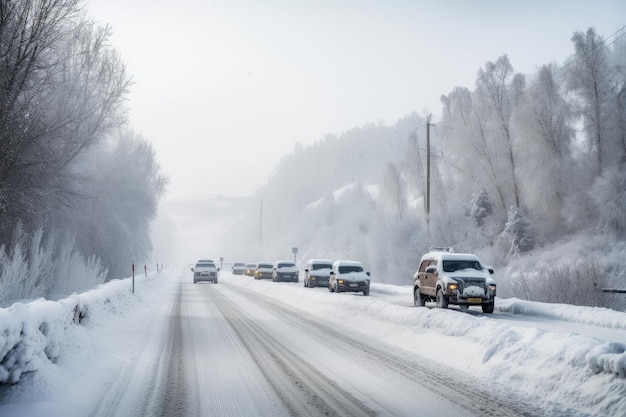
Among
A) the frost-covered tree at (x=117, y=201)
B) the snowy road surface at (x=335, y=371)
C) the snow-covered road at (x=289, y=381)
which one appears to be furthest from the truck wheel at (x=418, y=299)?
the frost-covered tree at (x=117, y=201)

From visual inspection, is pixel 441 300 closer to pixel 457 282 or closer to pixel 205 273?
pixel 457 282

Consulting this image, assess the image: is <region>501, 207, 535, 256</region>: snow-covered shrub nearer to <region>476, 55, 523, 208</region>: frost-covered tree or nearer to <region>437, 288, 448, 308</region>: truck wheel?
<region>476, 55, 523, 208</region>: frost-covered tree

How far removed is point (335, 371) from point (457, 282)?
1073cm

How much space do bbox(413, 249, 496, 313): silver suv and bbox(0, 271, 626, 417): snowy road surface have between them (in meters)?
3.92

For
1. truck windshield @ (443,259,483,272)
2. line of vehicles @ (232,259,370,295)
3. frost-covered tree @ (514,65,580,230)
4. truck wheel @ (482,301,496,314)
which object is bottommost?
truck wheel @ (482,301,496,314)

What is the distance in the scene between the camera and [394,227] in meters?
55.0

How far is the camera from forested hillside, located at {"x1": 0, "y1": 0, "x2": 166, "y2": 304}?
1582 cm

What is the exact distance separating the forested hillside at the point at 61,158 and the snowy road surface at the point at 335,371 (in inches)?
221

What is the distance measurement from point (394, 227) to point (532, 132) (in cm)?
1619

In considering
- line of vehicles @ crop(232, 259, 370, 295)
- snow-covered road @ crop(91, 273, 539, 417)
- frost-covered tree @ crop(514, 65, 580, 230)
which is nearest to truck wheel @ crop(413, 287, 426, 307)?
snow-covered road @ crop(91, 273, 539, 417)

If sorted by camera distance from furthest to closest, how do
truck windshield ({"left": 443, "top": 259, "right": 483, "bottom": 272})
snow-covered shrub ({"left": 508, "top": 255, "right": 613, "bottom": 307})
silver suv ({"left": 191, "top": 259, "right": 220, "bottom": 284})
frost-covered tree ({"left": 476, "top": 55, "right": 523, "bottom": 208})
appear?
frost-covered tree ({"left": 476, "top": 55, "right": 523, "bottom": 208}) < silver suv ({"left": 191, "top": 259, "right": 220, "bottom": 284}) < snow-covered shrub ({"left": 508, "top": 255, "right": 613, "bottom": 307}) < truck windshield ({"left": 443, "top": 259, "right": 483, "bottom": 272})

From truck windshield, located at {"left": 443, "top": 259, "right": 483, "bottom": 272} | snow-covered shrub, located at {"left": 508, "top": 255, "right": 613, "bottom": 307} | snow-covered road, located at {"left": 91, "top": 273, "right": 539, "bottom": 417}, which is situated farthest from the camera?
snow-covered shrub, located at {"left": 508, "top": 255, "right": 613, "bottom": 307}

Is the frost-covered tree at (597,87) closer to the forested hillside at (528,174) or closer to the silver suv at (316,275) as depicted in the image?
the forested hillside at (528,174)

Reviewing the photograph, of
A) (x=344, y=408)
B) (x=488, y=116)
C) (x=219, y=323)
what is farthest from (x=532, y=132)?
(x=344, y=408)
